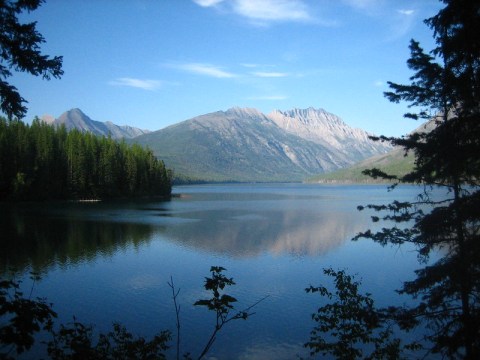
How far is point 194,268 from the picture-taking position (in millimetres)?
37875

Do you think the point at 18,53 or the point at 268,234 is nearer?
the point at 18,53

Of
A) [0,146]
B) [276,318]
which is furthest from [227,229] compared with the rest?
[0,146]

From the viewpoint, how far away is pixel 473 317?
1195 centimetres

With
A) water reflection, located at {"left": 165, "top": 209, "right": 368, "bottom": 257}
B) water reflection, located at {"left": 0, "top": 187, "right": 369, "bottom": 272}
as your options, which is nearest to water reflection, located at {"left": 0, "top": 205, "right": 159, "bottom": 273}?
water reflection, located at {"left": 0, "top": 187, "right": 369, "bottom": 272}

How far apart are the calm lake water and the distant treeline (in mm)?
32809

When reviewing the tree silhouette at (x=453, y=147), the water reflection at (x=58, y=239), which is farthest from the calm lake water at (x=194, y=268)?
the tree silhouette at (x=453, y=147)

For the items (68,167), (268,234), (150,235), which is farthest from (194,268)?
(68,167)

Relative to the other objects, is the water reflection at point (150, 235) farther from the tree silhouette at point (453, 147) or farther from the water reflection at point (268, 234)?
the tree silhouette at point (453, 147)

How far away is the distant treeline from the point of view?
324ft

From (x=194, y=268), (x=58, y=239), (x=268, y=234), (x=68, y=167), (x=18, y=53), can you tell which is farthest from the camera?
(x=68, y=167)

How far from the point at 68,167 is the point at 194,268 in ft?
289

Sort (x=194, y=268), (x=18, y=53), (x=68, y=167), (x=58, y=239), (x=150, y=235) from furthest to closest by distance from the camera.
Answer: (x=68, y=167), (x=150, y=235), (x=58, y=239), (x=194, y=268), (x=18, y=53)

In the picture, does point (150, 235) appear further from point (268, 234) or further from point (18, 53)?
point (18, 53)

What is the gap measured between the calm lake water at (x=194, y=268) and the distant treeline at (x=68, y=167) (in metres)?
32.8
